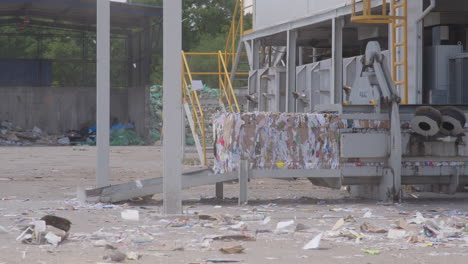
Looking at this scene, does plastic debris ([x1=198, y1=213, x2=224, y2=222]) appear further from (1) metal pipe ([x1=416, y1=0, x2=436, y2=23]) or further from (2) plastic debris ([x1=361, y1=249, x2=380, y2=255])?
(1) metal pipe ([x1=416, y1=0, x2=436, y2=23])

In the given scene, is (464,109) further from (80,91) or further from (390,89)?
(80,91)

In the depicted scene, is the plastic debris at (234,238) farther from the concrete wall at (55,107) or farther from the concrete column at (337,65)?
the concrete wall at (55,107)

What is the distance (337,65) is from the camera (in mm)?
16750

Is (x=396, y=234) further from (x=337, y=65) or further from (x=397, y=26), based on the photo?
(x=337, y=65)

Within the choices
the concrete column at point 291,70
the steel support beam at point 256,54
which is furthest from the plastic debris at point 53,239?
the steel support beam at point 256,54

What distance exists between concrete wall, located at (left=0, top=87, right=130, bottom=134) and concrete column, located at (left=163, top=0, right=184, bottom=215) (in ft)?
101

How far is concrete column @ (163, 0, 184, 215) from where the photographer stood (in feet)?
34.4

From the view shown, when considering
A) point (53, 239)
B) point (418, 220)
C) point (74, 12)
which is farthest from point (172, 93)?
point (74, 12)

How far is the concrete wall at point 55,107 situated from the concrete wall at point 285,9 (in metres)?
21.5

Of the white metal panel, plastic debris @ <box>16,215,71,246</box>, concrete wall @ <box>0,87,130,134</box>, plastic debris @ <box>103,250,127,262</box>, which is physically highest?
concrete wall @ <box>0,87,130,134</box>

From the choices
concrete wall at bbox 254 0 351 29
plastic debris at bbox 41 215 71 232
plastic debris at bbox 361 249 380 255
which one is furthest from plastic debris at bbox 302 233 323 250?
concrete wall at bbox 254 0 351 29

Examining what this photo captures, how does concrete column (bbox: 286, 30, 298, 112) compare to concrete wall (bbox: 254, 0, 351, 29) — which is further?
concrete column (bbox: 286, 30, 298, 112)

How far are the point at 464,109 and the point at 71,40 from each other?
116ft

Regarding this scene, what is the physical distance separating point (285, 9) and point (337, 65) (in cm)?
255
